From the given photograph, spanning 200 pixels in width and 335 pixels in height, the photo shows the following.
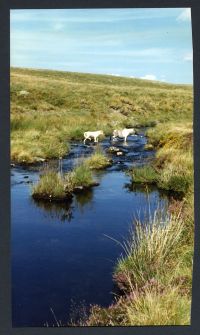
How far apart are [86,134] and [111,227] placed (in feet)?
2.43

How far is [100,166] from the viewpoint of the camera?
4.85 metres

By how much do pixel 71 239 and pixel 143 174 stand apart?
74 cm

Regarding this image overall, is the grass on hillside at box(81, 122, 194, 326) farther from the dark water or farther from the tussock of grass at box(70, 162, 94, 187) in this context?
the tussock of grass at box(70, 162, 94, 187)

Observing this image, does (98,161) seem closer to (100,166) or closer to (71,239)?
(100,166)

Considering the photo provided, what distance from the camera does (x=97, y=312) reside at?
4.64 m

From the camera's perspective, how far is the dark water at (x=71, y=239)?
4703 mm

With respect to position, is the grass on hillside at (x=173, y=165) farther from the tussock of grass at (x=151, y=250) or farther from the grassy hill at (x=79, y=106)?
the tussock of grass at (x=151, y=250)

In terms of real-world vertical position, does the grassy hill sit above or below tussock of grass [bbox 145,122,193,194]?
above

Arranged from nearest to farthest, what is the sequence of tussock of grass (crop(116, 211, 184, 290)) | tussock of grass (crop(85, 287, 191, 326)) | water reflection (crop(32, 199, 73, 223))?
tussock of grass (crop(85, 287, 191, 326)) → tussock of grass (crop(116, 211, 184, 290)) → water reflection (crop(32, 199, 73, 223))

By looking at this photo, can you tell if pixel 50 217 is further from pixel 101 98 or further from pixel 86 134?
pixel 101 98

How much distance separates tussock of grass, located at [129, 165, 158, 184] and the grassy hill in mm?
357

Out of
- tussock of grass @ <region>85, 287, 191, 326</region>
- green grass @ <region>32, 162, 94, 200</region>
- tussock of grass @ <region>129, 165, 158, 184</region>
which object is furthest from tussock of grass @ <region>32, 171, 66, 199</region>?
tussock of grass @ <region>85, 287, 191, 326</region>

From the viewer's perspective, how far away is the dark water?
470cm

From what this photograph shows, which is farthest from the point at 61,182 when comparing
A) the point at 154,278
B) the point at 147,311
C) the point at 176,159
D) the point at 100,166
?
the point at 147,311
